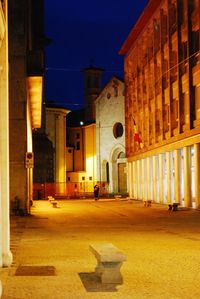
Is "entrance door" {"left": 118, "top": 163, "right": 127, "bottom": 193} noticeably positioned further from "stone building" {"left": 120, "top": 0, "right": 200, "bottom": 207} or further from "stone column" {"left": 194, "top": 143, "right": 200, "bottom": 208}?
"stone column" {"left": 194, "top": 143, "right": 200, "bottom": 208}

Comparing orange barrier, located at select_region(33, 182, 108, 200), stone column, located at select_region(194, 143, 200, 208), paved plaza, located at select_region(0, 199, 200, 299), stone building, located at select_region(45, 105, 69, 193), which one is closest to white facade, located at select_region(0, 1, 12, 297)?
paved plaza, located at select_region(0, 199, 200, 299)

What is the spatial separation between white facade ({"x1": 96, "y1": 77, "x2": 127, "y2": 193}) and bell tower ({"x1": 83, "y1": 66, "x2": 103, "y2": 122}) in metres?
11.9

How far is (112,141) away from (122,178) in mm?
4731

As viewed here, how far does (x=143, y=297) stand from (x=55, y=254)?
5.39 metres

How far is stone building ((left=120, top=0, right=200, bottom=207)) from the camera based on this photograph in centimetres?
3300

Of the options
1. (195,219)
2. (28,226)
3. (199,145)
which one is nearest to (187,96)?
(199,145)

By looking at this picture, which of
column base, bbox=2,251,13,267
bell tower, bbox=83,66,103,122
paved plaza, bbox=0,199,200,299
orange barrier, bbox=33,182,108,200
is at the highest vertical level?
bell tower, bbox=83,66,103,122

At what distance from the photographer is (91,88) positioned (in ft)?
279

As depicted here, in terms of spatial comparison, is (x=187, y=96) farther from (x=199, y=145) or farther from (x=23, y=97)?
(x=23, y=97)

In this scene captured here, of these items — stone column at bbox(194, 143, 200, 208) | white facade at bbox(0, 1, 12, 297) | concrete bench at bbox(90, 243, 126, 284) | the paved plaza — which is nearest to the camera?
the paved plaza

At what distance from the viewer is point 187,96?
33781 millimetres

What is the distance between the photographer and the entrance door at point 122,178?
69438 millimetres

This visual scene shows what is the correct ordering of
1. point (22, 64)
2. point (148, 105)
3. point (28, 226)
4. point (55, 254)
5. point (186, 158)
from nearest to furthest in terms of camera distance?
point (55, 254), point (28, 226), point (22, 64), point (186, 158), point (148, 105)

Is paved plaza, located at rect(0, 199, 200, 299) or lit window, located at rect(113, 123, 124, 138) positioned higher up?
lit window, located at rect(113, 123, 124, 138)
